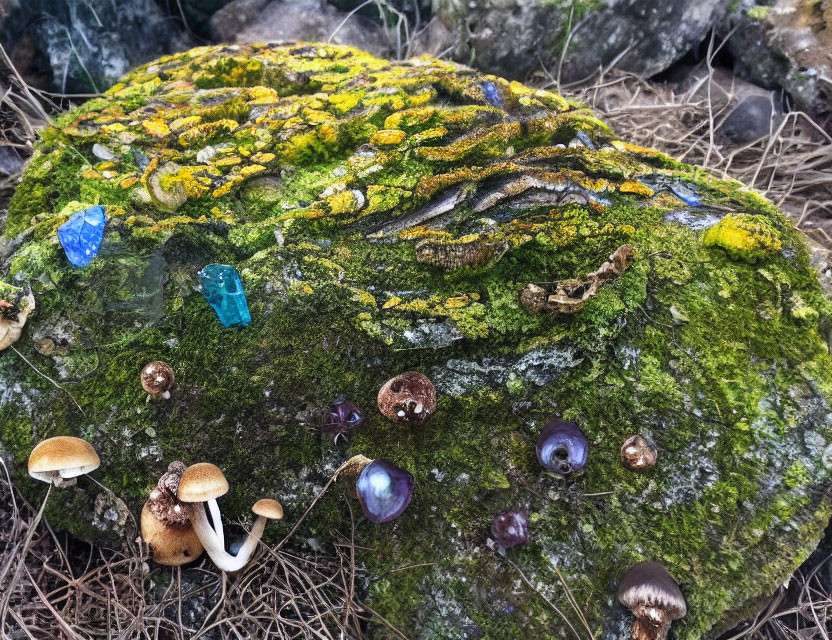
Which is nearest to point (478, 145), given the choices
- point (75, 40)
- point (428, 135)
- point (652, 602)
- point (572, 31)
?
point (428, 135)

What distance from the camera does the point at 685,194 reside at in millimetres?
3500

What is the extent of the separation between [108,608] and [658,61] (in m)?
6.80

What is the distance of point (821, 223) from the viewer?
4488mm

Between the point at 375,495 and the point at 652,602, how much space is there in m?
1.19

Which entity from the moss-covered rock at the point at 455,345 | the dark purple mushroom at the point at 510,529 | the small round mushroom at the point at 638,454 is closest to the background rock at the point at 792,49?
the moss-covered rock at the point at 455,345

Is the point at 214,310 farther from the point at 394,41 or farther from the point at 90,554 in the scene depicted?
the point at 394,41

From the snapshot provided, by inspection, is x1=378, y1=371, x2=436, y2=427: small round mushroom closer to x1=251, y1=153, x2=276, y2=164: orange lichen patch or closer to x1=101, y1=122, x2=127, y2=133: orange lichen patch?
x1=251, y1=153, x2=276, y2=164: orange lichen patch

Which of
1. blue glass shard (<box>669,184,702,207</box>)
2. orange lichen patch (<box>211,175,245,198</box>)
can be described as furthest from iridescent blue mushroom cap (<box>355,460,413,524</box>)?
blue glass shard (<box>669,184,702,207</box>)

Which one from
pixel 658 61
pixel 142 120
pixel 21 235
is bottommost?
pixel 658 61

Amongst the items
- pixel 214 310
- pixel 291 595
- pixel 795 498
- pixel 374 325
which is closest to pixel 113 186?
pixel 214 310

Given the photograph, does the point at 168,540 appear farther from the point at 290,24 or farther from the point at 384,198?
the point at 290,24

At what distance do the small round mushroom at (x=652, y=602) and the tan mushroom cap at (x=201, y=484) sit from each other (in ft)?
5.65

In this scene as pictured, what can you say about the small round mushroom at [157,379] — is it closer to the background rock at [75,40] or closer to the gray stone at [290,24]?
the background rock at [75,40]

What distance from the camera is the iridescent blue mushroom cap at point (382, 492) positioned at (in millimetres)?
2355
